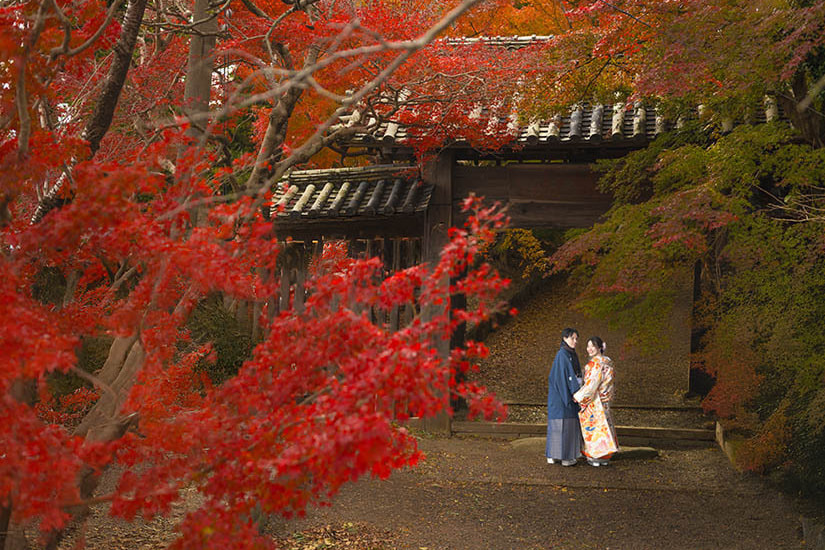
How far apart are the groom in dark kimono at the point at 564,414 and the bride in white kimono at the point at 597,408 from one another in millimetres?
111

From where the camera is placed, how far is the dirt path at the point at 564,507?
7254mm

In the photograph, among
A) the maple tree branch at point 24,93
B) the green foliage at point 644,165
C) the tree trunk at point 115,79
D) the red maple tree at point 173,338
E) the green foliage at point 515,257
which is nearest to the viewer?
the red maple tree at point 173,338

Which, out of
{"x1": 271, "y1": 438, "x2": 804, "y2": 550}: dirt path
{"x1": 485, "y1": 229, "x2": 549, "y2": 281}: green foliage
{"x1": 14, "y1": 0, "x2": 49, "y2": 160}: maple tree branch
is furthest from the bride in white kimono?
{"x1": 485, "y1": 229, "x2": 549, "y2": 281}: green foliage

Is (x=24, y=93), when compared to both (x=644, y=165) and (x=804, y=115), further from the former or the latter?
(x=644, y=165)

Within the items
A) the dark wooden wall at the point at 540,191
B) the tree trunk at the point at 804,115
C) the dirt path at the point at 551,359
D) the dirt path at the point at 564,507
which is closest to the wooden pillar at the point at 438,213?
the dark wooden wall at the point at 540,191

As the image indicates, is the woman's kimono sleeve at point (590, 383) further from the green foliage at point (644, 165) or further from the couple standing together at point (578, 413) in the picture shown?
the green foliage at point (644, 165)

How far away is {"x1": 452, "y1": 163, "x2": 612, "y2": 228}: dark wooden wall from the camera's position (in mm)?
11398

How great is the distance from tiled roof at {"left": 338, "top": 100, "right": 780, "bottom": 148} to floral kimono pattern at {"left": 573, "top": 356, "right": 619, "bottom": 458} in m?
2.97

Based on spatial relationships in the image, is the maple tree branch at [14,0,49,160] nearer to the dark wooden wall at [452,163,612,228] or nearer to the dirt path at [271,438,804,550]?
the dirt path at [271,438,804,550]

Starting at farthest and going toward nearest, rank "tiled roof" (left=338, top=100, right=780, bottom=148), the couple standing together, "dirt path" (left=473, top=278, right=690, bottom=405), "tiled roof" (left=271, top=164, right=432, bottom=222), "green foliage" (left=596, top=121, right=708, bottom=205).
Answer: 1. "dirt path" (left=473, top=278, right=690, bottom=405)
2. "tiled roof" (left=271, top=164, right=432, bottom=222)
3. "tiled roof" (left=338, top=100, right=780, bottom=148)
4. the couple standing together
5. "green foliage" (left=596, top=121, right=708, bottom=205)

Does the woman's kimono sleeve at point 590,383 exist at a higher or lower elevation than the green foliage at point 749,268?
lower

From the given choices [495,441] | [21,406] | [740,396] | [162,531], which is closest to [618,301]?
[740,396]

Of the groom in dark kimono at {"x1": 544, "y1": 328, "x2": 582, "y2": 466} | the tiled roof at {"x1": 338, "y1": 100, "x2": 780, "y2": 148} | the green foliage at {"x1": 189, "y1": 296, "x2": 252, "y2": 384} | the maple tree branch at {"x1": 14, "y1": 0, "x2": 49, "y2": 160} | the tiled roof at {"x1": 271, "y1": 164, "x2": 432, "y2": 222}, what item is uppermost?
the tiled roof at {"x1": 338, "y1": 100, "x2": 780, "y2": 148}

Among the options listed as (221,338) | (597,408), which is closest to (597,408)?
(597,408)
